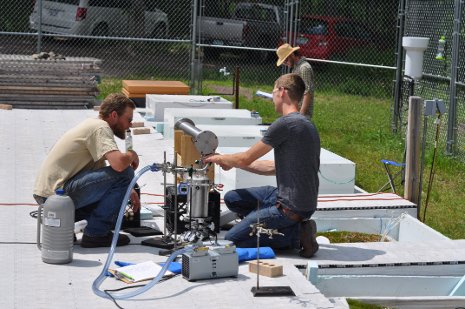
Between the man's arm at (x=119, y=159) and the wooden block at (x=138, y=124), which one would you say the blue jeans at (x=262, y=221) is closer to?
the man's arm at (x=119, y=159)

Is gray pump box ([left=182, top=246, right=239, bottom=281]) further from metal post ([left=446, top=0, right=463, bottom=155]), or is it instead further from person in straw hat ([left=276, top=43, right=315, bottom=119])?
metal post ([left=446, top=0, right=463, bottom=155])

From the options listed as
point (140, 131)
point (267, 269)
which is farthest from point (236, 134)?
point (267, 269)

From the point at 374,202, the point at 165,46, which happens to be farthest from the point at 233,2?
the point at 374,202

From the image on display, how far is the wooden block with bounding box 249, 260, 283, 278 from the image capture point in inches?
265

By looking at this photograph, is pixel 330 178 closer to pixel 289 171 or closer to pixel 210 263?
pixel 289 171

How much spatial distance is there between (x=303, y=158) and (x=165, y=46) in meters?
15.6

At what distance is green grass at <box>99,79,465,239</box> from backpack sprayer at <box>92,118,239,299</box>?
298 cm

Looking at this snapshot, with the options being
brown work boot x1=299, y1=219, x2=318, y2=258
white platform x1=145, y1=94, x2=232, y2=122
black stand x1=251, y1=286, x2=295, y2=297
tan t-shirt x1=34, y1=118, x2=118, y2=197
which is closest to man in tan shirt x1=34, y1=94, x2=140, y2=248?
tan t-shirt x1=34, y1=118, x2=118, y2=197

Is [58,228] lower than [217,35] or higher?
lower

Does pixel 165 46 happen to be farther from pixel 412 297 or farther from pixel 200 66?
pixel 412 297

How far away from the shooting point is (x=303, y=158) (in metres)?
7.09

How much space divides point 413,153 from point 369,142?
5.18 m

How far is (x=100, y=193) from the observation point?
729cm

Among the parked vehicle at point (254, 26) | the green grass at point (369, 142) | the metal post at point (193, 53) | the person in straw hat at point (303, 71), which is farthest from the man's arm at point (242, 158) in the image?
the parked vehicle at point (254, 26)
